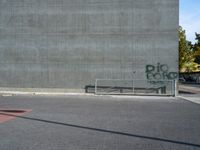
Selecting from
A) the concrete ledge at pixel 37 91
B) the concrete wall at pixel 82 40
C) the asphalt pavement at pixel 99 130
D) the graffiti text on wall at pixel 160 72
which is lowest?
the asphalt pavement at pixel 99 130

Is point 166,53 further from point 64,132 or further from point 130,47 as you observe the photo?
point 64,132

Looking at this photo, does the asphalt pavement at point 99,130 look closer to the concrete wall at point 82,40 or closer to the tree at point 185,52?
the concrete wall at point 82,40

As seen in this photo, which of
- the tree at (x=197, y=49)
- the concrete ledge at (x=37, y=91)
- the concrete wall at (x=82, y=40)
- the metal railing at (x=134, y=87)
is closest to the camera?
the metal railing at (x=134, y=87)

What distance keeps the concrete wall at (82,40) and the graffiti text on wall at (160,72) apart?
215 mm

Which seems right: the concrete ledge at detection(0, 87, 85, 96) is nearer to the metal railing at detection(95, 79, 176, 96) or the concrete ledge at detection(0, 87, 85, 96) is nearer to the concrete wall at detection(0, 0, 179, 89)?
the concrete wall at detection(0, 0, 179, 89)

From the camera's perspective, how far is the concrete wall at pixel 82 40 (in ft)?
88.8

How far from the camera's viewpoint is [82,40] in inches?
1108

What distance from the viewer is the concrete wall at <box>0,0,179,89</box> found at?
27062 millimetres

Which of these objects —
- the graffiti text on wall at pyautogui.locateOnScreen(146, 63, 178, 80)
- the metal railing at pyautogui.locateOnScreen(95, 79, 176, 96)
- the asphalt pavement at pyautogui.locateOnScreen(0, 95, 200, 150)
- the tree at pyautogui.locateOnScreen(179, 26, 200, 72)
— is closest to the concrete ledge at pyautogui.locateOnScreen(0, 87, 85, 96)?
the metal railing at pyautogui.locateOnScreen(95, 79, 176, 96)

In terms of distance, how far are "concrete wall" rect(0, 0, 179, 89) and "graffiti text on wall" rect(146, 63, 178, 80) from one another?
0.22 metres

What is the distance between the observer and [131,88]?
27.2 meters

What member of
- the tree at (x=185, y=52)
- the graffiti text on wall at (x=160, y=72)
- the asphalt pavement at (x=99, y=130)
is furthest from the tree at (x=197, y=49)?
the asphalt pavement at (x=99, y=130)

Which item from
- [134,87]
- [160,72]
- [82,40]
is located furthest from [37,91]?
[160,72]

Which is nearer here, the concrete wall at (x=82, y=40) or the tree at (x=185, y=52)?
the concrete wall at (x=82, y=40)
